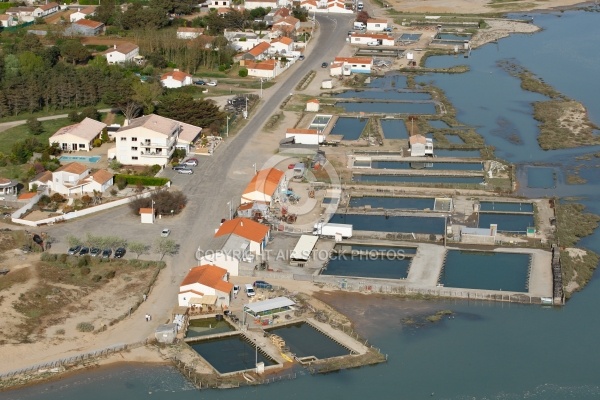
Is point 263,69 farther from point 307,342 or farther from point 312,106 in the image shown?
point 307,342

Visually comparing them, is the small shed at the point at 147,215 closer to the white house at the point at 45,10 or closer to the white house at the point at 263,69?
the white house at the point at 263,69

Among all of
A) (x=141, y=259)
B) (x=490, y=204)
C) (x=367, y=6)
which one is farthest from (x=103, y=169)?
(x=367, y=6)

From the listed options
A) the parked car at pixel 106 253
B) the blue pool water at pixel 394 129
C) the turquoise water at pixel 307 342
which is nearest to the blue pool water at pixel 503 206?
the blue pool water at pixel 394 129

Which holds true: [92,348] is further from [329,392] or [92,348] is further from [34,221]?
[34,221]

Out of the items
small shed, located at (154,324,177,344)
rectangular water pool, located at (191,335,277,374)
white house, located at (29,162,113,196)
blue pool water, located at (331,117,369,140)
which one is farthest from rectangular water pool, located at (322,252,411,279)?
blue pool water, located at (331,117,369,140)

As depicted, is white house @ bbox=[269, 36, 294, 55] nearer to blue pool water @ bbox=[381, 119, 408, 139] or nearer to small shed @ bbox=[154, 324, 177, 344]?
blue pool water @ bbox=[381, 119, 408, 139]
